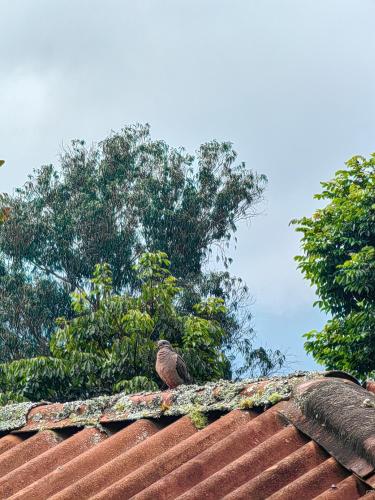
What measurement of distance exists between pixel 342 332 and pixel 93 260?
15333 mm

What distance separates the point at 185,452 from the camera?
462 centimetres

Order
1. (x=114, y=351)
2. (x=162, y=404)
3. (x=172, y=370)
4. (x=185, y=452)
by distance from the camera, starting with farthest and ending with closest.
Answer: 1. (x=114, y=351)
2. (x=172, y=370)
3. (x=162, y=404)
4. (x=185, y=452)

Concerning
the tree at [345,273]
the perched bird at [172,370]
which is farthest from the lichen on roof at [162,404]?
the tree at [345,273]

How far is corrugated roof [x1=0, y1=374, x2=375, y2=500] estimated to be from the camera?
13.5 feet

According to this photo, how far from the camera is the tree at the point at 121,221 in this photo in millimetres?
32844

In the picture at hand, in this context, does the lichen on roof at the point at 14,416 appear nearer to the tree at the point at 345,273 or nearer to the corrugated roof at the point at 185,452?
the corrugated roof at the point at 185,452

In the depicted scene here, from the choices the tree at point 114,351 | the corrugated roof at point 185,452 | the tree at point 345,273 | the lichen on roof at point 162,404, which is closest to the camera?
the corrugated roof at point 185,452

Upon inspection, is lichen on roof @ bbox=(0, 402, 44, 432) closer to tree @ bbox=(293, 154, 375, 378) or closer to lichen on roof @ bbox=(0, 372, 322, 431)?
lichen on roof @ bbox=(0, 372, 322, 431)

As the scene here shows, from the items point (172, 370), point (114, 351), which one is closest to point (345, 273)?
point (114, 351)

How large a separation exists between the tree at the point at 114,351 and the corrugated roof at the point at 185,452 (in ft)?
34.5

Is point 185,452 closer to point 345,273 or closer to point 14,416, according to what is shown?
point 14,416

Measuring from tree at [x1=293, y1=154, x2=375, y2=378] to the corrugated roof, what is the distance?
14.3m

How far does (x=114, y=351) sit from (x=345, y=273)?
531cm

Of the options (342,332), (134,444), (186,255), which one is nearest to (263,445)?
(134,444)
